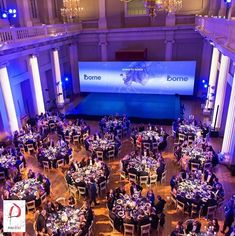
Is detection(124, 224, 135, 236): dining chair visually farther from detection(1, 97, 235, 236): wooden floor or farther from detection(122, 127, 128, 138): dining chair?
detection(122, 127, 128, 138): dining chair

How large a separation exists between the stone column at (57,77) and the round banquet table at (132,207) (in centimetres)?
1229

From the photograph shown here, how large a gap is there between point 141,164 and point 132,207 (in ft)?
8.46

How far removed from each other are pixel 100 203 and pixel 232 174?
5572 millimetres

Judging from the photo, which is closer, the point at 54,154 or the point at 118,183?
the point at 118,183

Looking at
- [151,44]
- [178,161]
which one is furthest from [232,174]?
[151,44]

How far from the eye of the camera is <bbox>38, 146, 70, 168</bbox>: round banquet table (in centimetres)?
1158

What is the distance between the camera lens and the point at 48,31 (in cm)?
1589

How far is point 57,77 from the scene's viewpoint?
62.7 ft

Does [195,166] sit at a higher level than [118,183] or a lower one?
higher

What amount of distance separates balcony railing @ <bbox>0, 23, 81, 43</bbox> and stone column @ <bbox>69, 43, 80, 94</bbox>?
1.92m

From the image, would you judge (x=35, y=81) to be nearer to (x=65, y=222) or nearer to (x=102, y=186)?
(x=102, y=186)

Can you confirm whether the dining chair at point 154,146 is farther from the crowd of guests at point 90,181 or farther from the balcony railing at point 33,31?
the balcony railing at point 33,31

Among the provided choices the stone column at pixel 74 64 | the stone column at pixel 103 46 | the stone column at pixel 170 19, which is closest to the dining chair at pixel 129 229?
the stone column at pixel 170 19

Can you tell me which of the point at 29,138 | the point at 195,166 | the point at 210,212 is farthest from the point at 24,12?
the point at 210,212
